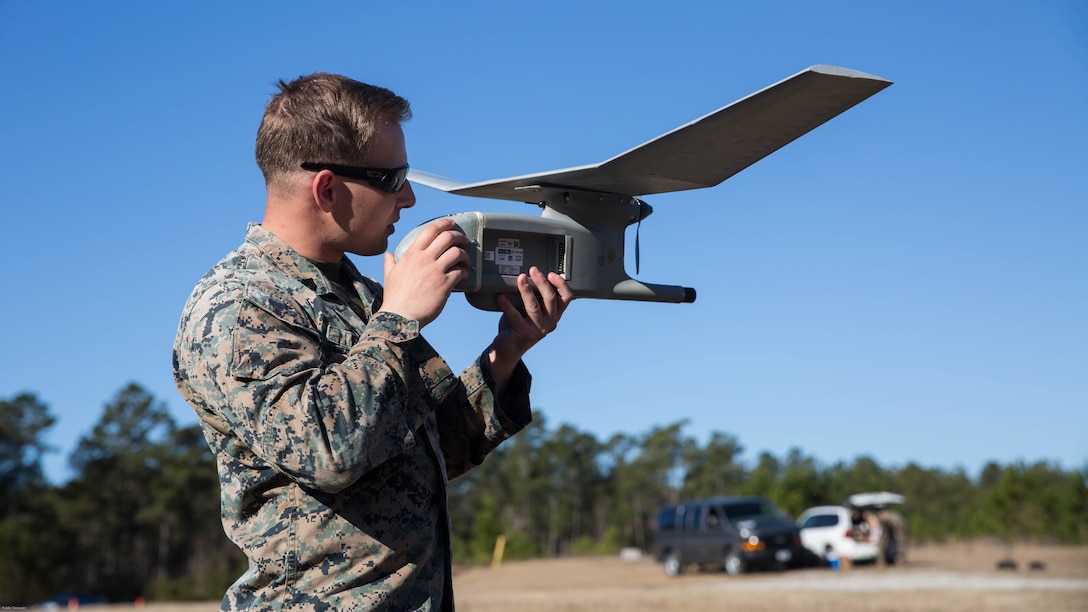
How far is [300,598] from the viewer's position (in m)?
1.98

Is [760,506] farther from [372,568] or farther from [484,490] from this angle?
[484,490]

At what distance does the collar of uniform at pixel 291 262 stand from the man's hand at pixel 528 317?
1.34 ft

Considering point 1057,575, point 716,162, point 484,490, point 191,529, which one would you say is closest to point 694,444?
point 484,490

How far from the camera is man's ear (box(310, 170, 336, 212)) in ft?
7.14

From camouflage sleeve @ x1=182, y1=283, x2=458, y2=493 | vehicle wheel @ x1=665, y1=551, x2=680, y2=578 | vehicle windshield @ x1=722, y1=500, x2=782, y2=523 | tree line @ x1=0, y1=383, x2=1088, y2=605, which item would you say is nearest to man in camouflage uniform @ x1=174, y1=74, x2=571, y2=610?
camouflage sleeve @ x1=182, y1=283, x2=458, y2=493

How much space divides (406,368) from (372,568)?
0.41 meters

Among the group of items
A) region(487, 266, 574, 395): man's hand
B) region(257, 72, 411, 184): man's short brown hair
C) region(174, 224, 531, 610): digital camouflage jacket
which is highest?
region(257, 72, 411, 184): man's short brown hair

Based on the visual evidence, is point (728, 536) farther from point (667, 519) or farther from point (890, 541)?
point (890, 541)

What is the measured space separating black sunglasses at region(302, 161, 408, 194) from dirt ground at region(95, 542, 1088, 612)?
1057cm

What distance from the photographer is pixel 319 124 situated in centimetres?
218

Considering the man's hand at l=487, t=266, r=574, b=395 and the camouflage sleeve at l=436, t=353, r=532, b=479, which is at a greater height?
the man's hand at l=487, t=266, r=574, b=395

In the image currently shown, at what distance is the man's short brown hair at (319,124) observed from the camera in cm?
218

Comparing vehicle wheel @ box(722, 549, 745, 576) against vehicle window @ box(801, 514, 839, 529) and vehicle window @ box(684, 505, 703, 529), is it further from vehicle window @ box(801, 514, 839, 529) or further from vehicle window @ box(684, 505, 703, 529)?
vehicle window @ box(801, 514, 839, 529)

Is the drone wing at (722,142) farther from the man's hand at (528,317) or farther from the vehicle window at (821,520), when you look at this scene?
the vehicle window at (821,520)
